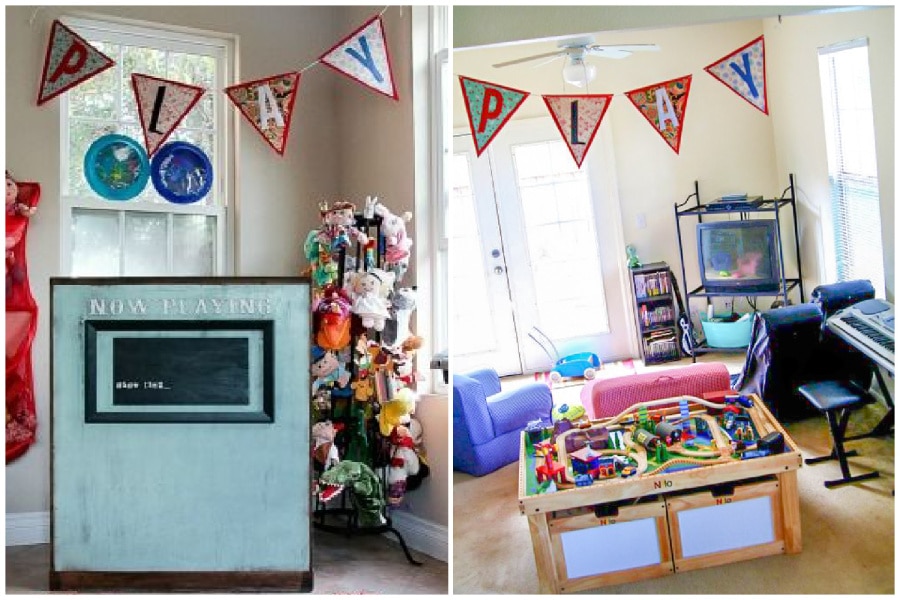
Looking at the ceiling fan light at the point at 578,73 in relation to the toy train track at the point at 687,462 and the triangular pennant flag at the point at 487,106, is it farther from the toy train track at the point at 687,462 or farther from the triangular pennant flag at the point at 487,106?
the toy train track at the point at 687,462

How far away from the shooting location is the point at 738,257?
3549 mm

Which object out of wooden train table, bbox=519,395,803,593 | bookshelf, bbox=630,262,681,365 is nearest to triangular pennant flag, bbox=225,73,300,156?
bookshelf, bbox=630,262,681,365

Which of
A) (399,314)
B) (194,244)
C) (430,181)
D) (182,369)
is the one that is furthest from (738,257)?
(194,244)

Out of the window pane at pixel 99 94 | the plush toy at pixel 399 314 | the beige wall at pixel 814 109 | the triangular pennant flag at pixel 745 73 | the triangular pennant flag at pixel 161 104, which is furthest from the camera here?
the window pane at pixel 99 94

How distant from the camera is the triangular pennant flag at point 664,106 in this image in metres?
3.30

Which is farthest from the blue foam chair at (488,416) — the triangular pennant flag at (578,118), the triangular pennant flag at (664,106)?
the triangular pennant flag at (664,106)

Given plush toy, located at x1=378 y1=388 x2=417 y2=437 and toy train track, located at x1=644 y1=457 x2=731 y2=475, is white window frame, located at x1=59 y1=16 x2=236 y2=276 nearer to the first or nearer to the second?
plush toy, located at x1=378 y1=388 x2=417 y2=437

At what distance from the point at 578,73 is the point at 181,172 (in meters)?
1.66

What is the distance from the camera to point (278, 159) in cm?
387

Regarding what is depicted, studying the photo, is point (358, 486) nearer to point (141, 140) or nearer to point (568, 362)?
point (568, 362)

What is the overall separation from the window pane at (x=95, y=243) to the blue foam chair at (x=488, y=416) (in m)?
1.48

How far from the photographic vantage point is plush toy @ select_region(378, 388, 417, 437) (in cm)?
332

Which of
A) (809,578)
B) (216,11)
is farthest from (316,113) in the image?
(809,578)

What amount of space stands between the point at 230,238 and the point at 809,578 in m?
2.56
